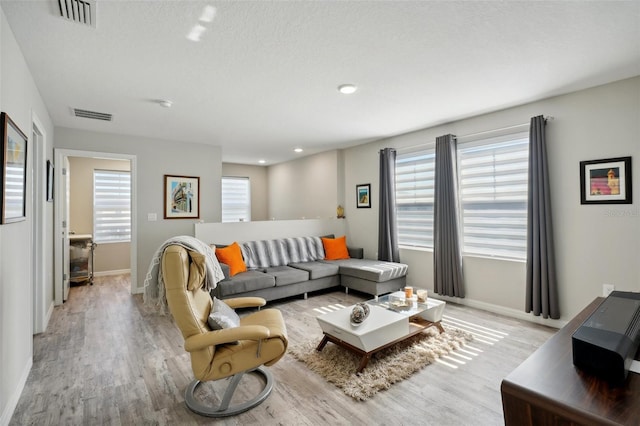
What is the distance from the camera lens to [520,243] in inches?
148

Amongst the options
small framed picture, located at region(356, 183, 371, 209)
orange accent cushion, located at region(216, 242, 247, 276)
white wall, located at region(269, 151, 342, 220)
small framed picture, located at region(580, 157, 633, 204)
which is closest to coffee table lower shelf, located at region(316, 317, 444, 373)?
orange accent cushion, located at region(216, 242, 247, 276)

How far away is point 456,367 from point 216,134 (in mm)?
4361

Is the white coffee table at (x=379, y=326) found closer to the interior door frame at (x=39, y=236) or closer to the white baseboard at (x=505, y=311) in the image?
the white baseboard at (x=505, y=311)

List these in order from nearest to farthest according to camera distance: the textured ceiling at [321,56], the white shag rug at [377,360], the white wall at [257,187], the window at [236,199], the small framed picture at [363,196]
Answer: the textured ceiling at [321,56], the white shag rug at [377,360], the small framed picture at [363,196], the window at [236,199], the white wall at [257,187]

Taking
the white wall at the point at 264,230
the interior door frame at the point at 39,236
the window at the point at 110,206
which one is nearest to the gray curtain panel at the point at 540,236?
the white wall at the point at 264,230

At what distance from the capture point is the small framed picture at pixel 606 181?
2.98 m

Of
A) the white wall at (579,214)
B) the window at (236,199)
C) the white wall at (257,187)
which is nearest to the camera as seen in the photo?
the white wall at (579,214)

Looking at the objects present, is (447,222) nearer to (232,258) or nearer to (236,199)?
(232,258)

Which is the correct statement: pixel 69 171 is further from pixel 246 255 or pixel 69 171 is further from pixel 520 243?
pixel 520 243

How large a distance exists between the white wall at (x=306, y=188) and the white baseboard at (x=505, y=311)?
2.75 m

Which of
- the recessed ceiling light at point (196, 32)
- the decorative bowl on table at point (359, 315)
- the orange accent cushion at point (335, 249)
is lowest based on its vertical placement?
the decorative bowl on table at point (359, 315)

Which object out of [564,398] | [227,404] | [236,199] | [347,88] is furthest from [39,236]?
[236,199]

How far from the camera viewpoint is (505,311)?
3.84 metres

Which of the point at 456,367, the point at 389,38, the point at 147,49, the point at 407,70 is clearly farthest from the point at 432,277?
the point at 147,49
